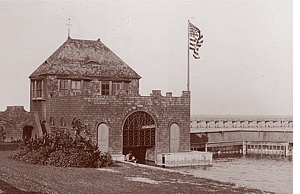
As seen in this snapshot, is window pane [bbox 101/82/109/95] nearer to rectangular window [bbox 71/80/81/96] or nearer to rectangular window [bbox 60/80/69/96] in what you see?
rectangular window [bbox 71/80/81/96]

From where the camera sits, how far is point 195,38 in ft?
144

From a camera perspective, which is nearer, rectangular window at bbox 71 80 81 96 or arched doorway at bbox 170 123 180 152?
arched doorway at bbox 170 123 180 152

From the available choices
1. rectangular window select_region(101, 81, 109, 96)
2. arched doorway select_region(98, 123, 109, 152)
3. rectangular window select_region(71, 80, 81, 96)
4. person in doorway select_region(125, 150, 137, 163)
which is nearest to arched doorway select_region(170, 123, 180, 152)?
person in doorway select_region(125, 150, 137, 163)

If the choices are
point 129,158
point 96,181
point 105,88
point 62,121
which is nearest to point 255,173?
point 129,158

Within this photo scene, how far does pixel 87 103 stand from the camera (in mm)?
40250

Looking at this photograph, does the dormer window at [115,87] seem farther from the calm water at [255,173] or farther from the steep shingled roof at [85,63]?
the calm water at [255,173]

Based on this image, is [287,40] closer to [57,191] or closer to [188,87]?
[57,191]

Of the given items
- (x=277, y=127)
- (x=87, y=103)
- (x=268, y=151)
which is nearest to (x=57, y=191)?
(x=87, y=103)

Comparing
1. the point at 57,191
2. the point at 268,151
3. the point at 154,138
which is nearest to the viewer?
the point at 57,191

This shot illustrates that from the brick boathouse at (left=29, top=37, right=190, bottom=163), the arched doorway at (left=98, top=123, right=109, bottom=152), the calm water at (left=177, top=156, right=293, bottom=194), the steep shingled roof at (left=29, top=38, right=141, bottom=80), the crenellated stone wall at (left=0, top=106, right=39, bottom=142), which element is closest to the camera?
the calm water at (left=177, top=156, right=293, bottom=194)

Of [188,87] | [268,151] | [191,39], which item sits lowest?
[268,151]

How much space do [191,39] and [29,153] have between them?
62.9ft

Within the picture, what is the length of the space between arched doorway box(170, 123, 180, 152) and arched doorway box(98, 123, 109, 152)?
6085 mm

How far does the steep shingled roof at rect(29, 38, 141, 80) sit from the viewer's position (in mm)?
46781
